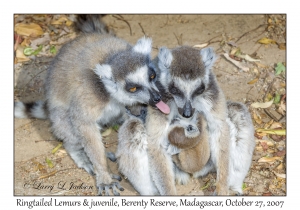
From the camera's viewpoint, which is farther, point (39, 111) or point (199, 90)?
point (39, 111)

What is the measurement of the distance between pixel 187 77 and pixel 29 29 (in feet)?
19.6

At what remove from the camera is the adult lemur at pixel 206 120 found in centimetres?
602

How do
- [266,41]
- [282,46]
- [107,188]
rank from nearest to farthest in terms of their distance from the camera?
[107,188] → [282,46] → [266,41]

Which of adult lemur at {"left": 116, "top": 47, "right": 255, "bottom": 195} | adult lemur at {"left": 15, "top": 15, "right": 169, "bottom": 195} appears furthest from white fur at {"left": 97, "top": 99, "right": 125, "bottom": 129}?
adult lemur at {"left": 116, "top": 47, "right": 255, "bottom": 195}

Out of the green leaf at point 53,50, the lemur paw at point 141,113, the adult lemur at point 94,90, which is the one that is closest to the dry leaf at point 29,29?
the green leaf at point 53,50

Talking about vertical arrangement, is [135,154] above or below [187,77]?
below

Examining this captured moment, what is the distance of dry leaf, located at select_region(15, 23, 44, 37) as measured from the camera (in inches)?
420

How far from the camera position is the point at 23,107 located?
838 cm

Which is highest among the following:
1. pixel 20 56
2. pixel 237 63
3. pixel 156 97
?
pixel 20 56

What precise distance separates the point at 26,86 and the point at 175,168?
410 cm

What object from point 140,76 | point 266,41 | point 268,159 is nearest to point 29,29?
point 140,76

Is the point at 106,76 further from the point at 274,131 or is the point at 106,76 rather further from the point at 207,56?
the point at 274,131

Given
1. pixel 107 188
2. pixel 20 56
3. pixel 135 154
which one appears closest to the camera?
pixel 135 154

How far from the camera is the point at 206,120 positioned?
21.7 feet
